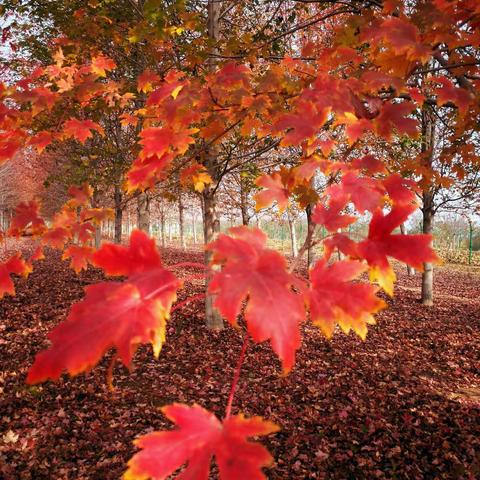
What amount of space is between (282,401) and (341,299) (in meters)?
4.25

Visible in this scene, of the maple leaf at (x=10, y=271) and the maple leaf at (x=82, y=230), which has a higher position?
the maple leaf at (x=82, y=230)

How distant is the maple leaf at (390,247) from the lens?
1289 mm

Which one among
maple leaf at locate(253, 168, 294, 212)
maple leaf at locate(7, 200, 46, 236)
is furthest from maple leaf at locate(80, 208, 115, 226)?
maple leaf at locate(253, 168, 294, 212)

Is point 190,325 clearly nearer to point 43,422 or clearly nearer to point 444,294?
point 43,422

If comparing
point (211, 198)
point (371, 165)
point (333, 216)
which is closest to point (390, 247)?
point (333, 216)

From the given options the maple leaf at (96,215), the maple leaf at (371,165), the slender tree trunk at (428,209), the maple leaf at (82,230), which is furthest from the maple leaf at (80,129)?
the slender tree trunk at (428,209)

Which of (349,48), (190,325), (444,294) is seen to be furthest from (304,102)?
(444,294)

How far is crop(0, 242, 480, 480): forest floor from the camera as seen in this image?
3.75 m

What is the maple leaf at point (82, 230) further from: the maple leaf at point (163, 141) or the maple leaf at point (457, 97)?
the maple leaf at point (457, 97)

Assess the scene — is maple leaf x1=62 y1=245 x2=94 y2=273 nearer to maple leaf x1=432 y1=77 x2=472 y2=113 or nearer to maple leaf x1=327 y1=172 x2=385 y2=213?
maple leaf x1=327 y1=172 x2=385 y2=213

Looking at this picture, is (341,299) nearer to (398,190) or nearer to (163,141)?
(398,190)

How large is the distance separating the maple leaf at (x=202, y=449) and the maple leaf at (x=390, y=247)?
72 cm

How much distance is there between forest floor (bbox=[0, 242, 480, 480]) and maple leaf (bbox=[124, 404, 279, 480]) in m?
3.25

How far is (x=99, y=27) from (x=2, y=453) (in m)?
5.45
